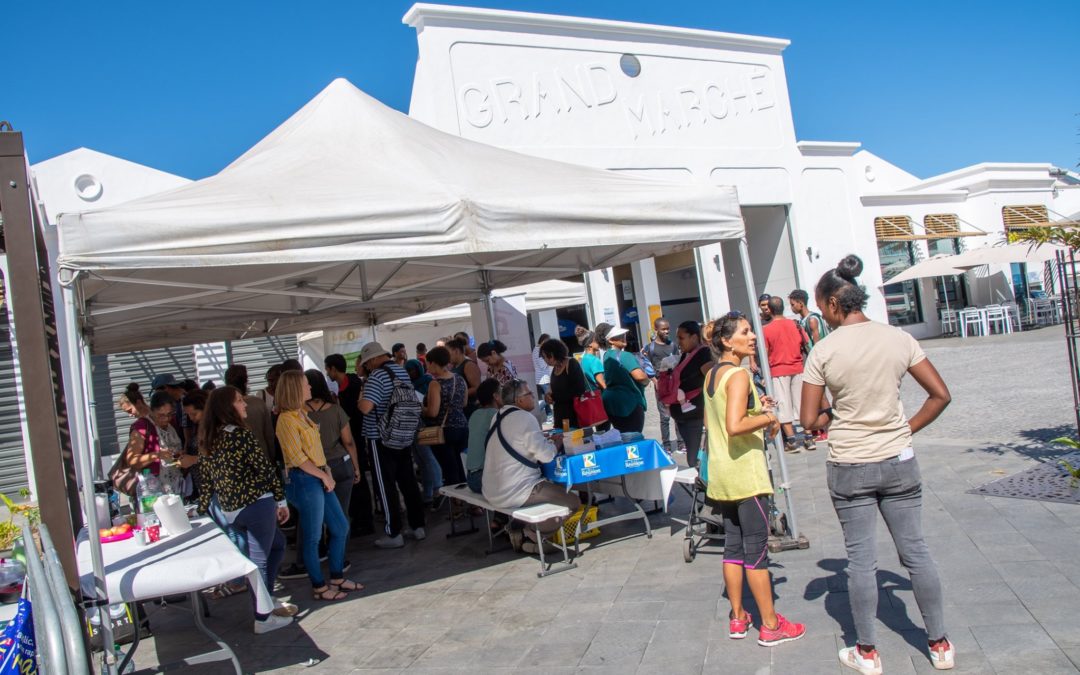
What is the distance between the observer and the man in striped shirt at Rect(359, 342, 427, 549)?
6902 millimetres

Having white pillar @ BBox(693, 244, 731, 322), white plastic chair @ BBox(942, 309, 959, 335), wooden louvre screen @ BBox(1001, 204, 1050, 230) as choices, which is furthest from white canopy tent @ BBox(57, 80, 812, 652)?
wooden louvre screen @ BBox(1001, 204, 1050, 230)

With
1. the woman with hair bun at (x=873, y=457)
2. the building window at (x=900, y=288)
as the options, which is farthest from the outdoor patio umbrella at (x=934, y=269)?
the woman with hair bun at (x=873, y=457)

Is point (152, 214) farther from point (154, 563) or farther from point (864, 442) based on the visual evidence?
point (864, 442)

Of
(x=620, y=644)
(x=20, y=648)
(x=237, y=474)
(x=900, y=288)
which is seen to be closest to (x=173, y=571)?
(x=237, y=474)

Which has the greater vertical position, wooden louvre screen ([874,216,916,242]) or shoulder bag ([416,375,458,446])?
wooden louvre screen ([874,216,916,242])

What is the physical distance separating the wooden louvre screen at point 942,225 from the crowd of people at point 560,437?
16.8 metres

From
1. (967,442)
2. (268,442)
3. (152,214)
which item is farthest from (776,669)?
(967,442)

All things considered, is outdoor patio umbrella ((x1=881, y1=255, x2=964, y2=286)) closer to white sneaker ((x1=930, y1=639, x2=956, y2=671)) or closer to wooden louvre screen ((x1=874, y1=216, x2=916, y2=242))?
wooden louvre screen ((x1=874, y1=216, x2=916, y2=242))

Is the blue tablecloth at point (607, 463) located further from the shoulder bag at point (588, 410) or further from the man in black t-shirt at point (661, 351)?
the man in black t-shirt at point (661, 351)

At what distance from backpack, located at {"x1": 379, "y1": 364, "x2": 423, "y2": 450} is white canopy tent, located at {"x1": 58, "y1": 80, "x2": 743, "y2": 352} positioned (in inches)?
34.5

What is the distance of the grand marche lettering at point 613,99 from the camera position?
15852 millimetres

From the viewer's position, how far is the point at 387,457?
698 centimetres

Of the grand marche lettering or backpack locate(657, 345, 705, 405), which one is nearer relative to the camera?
backpack locate(657, 345, 705, 405)

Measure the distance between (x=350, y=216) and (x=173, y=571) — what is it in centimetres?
204
